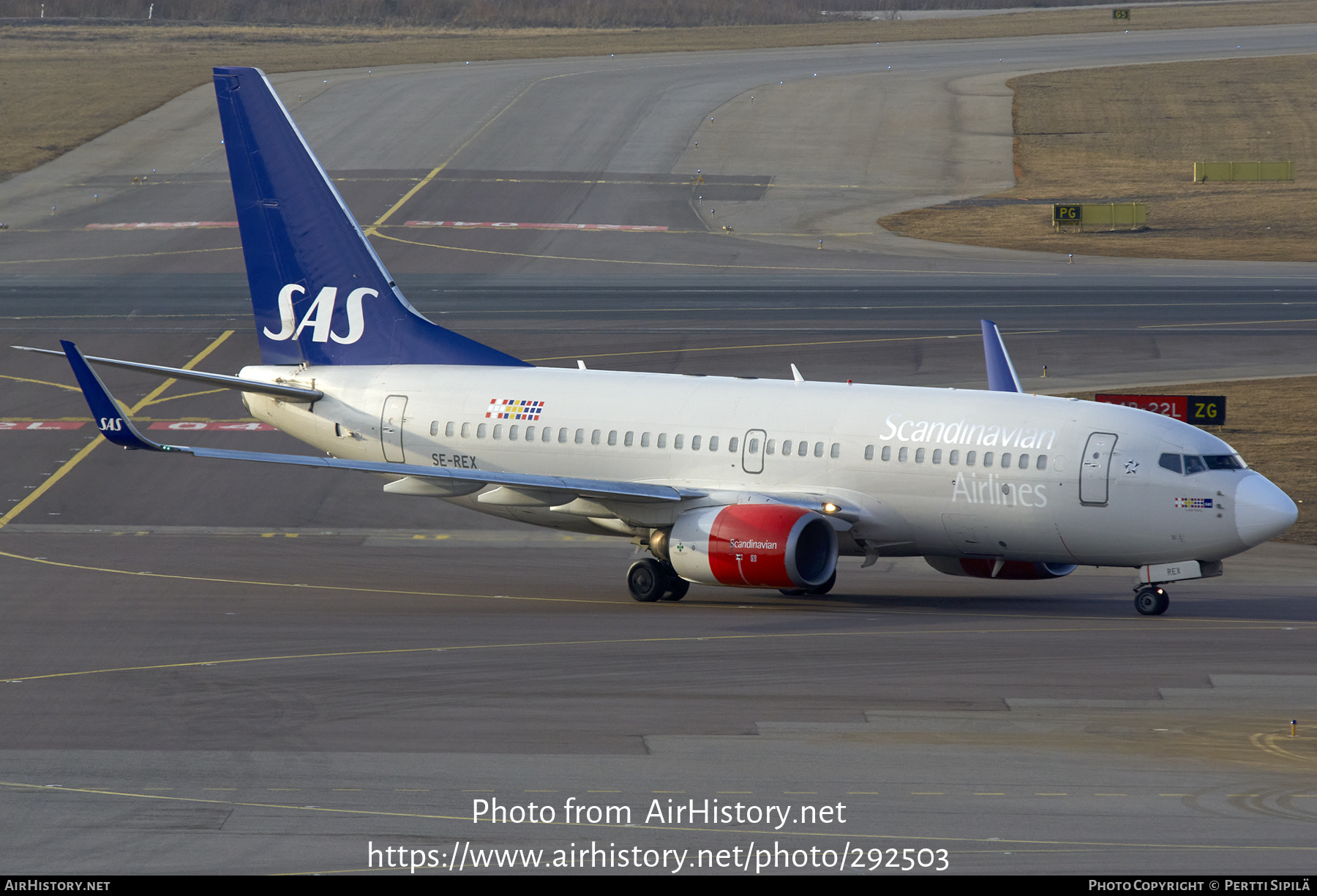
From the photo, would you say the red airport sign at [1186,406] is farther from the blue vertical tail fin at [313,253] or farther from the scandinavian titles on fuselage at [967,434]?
the blue vertical tail fin at [313,253]

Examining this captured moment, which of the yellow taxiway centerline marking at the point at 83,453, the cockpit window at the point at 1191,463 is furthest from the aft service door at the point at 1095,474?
the yellow taxiway centerline marking at the point at 83,453

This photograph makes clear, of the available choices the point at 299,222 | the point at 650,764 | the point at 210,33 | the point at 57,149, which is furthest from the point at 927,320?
the point at 210,33

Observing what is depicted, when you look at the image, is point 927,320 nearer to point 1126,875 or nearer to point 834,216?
point 834,216

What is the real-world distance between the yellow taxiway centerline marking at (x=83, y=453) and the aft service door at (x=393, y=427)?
6221mm

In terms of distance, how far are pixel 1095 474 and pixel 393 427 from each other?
1608 centimetres

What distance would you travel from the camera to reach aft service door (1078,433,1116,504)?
112ft

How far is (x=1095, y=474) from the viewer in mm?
34094

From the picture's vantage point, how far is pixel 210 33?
6447 inches

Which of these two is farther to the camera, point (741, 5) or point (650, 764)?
point (741, 5)

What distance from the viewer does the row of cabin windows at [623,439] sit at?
3650 centimetres

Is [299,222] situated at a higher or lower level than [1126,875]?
higher

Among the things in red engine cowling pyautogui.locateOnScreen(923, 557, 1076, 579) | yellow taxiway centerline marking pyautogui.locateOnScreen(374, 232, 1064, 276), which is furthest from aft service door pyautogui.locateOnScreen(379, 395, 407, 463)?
yellow taxiway centerline marking pyautogui.locateOnScreen(374, 232, 1064, 276)

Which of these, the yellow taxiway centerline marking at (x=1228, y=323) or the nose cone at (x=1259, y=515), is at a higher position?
the nose cone at (x=1259, y=515)
